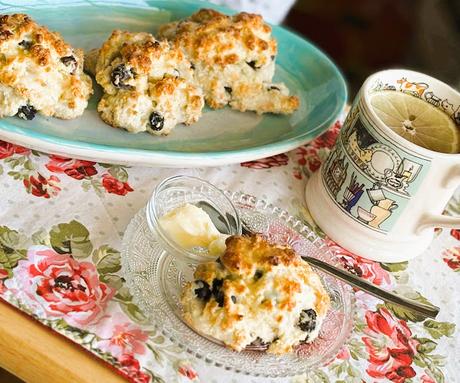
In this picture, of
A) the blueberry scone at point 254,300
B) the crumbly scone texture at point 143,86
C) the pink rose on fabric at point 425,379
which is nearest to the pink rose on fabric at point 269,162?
the crumbly scone texture at point 143,86

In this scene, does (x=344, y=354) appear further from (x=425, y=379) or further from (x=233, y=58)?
(x=233, y=58)

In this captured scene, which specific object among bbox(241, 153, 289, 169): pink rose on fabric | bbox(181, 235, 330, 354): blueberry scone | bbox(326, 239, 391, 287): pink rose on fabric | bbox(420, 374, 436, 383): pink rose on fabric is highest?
bbox(181, 235, 330, 354): blueberry scone

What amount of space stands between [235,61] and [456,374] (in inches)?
24.9

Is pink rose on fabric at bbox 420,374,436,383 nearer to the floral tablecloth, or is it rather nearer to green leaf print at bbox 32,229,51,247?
the floral tablecloth

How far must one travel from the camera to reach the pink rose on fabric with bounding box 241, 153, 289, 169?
3.56ft

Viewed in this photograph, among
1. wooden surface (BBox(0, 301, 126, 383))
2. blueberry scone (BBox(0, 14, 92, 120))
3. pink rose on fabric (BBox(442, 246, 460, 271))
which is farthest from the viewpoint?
pink rose on fabric (BBox(442, 246, 460, 271))

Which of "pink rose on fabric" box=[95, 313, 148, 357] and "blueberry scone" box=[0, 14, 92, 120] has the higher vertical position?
"blueberry scone" box=[0, 14, 92, 120]

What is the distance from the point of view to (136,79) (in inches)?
39.3

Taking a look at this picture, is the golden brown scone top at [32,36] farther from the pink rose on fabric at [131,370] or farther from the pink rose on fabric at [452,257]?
the pink rose on fabric at [452,257]

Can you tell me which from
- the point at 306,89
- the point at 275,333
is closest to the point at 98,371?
the point at 275,333

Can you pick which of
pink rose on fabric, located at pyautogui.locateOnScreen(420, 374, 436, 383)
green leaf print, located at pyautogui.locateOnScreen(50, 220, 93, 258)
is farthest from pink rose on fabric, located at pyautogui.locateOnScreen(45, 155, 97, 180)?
pink rose on fabric, located at pyautogui.locateOnScreen(420, 374, 436, 383)

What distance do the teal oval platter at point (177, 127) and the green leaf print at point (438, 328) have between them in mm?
369

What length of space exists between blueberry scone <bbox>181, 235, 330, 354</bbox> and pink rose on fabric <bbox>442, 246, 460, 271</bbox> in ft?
1.19

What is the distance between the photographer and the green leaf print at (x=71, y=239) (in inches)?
32.6
